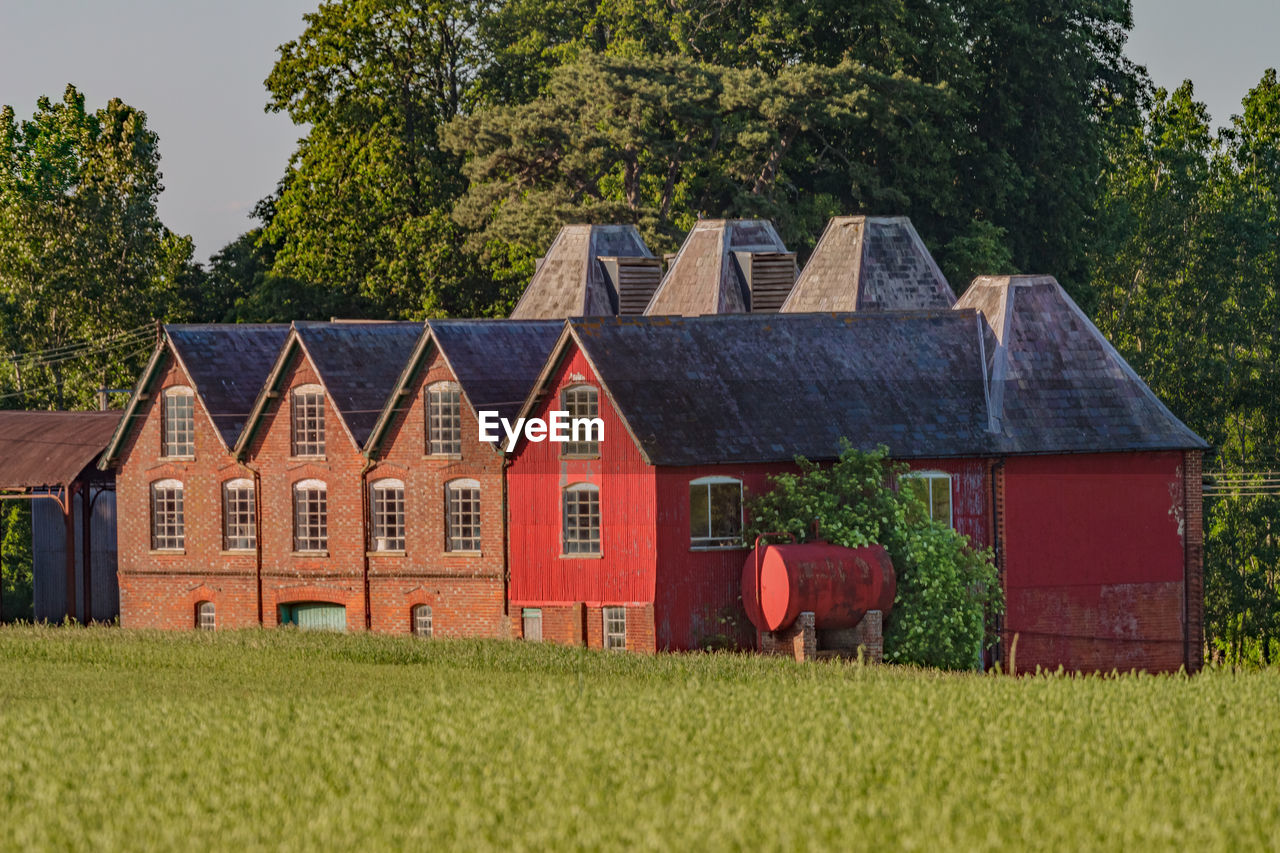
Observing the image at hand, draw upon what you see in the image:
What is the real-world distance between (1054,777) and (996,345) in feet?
91.1

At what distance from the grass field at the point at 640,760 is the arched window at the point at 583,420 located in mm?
9732

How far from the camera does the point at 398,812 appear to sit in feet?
74.6

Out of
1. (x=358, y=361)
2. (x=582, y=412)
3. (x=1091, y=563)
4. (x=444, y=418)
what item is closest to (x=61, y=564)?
(x=358, y=361)

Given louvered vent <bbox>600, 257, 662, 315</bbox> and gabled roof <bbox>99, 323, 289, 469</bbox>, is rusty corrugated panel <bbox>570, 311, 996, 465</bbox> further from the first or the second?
gabled roof <bbox>99, 323, 289, 469</bbox>

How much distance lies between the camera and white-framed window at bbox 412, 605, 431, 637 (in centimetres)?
5175

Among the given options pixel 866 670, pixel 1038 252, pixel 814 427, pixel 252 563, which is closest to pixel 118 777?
pixel 866 670

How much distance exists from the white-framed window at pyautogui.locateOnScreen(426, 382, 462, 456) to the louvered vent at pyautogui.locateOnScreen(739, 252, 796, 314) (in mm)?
10811

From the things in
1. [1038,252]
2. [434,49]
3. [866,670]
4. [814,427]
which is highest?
[434,49]

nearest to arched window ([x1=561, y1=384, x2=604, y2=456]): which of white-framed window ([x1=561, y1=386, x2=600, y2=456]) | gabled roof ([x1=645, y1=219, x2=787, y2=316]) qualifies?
white-framed window ([x1=561, y1=386, x2=600, y2=456])

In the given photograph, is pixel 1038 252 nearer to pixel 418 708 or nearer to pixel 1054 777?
pixel 418 708

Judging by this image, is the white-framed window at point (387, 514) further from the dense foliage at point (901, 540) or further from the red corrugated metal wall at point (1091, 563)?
the red corrugated metal wall at point (1091, 563)

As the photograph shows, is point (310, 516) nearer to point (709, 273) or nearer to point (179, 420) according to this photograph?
point (179, 420)

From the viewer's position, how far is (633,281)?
61.2 m

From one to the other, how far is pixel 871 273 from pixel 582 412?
11897 millimetres
